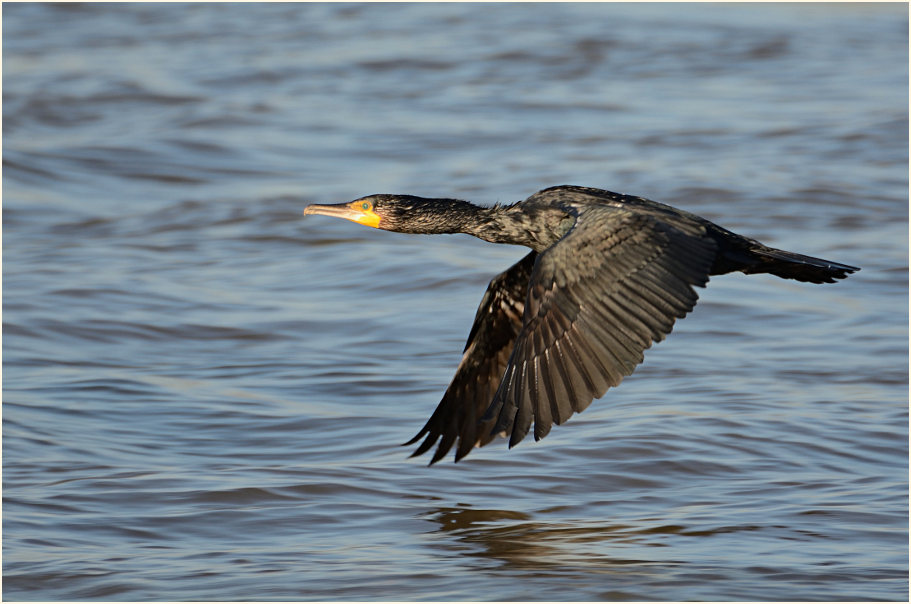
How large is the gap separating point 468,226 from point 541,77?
9415 millimetres

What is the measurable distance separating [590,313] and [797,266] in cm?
116

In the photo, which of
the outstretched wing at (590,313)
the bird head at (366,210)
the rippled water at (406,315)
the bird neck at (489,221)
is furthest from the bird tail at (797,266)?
the bird head at (366,210)

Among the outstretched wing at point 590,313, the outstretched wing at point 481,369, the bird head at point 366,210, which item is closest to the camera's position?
the outstretched wing at point 590,313

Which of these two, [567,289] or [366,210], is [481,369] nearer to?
[366,210]

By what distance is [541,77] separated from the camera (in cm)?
1559

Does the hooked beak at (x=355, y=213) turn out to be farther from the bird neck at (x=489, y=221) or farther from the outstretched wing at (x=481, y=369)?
the outstretched wing at (x=481, y=369)

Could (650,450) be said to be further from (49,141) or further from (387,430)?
(49,141)

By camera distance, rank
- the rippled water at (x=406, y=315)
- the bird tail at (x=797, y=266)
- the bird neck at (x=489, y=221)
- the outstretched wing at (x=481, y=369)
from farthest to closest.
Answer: the outstretched wing at (x=481, y=369), the bird neck at (x=489, y=221), the bird tail at (x=797, y=266), the rippled water at (x=406, y=315)

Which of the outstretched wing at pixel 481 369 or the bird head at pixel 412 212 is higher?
the bird head at pixel 412 212

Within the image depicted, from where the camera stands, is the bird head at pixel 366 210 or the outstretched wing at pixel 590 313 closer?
the outstretched wing at pixel 590 313

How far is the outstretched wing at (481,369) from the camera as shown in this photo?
6.34 m

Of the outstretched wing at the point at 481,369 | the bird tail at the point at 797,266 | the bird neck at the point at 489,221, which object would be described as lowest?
the outstretched wing at the point at 481,369

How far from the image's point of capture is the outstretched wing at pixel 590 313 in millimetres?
5141

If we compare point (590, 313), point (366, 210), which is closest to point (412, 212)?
point (366, 210)
